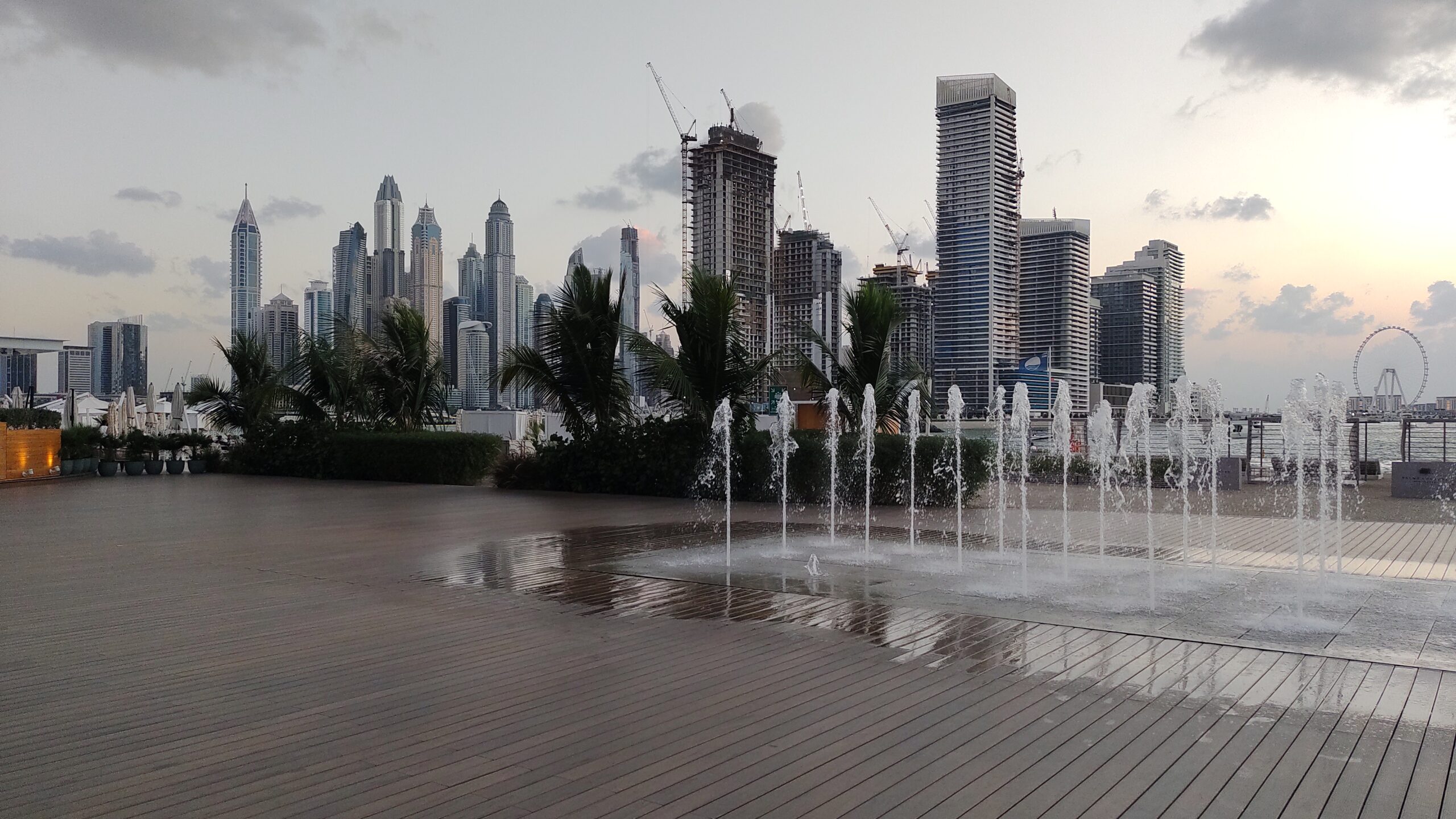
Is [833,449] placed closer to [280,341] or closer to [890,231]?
[280,341]

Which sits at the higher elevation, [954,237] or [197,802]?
[954,237]

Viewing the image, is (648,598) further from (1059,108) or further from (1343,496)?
(1059,108)

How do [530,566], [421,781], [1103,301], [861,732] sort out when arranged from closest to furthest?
[421,781] < [861,732] < [530,566] < [1103,301]

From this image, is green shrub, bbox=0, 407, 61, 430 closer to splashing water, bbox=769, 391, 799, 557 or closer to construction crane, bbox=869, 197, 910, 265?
splashing water, bbox=769, 391, 799, 557

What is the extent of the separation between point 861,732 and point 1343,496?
567 inches

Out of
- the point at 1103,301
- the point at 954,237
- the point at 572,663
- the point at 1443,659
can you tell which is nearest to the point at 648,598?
the point at 572,663

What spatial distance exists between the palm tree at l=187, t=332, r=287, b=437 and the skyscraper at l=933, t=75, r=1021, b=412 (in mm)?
29887

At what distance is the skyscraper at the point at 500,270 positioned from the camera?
199 feet

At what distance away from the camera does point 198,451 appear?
21.7 m

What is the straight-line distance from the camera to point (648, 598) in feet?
21.4

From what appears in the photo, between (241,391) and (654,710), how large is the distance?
20.5 meters

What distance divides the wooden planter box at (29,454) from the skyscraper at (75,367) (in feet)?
42.4

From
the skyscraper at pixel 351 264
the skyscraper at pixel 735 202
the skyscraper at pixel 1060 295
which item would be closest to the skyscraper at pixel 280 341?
the skyscraper at pixel 735 202

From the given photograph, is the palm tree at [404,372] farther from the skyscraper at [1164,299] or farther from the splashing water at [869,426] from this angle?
the skyscraper at [1164,299]
